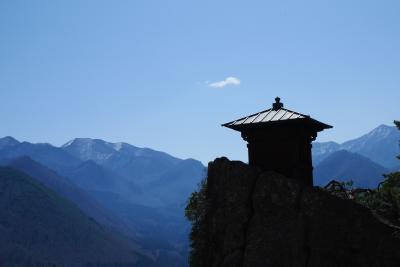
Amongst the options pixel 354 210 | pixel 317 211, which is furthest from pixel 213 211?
pixel 354 210

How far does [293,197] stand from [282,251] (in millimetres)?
1712

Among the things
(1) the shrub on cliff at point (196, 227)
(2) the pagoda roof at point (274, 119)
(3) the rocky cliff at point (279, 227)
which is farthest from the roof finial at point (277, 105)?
(1) the shrub on cliff at point (196, 227)

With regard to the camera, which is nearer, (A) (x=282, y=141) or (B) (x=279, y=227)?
(B) (x=279, y=227)

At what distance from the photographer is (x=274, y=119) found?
16875 millimetres

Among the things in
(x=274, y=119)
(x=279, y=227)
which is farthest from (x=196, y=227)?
(x=274, y=119)

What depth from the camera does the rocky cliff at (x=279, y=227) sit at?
13.3 metres

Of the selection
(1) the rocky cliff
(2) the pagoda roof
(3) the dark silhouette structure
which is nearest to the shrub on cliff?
(1) the rocky cliff

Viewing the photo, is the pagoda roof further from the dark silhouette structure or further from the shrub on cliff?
the shrub on cliff

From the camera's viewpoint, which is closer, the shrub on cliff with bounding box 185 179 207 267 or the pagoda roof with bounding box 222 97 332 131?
the pagoda roof with bounding box 222 97 332 131

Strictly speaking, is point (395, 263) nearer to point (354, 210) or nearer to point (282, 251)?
point (354, 210)

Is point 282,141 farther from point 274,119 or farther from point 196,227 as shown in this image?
point 196,227

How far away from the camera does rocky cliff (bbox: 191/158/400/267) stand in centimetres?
1334

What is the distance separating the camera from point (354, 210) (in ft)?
45.0

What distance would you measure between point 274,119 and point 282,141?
2.76ft
